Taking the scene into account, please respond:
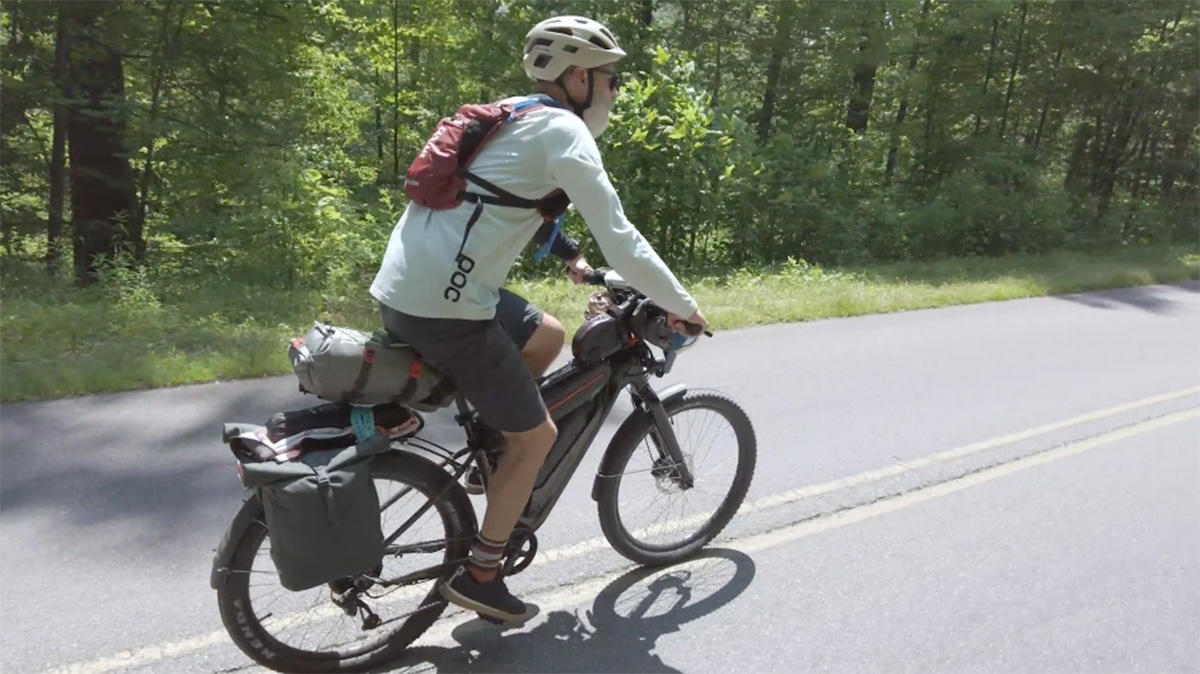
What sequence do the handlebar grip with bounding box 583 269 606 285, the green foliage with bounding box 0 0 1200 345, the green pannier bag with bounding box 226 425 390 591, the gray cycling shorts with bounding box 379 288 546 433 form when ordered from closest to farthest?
the green pannier bag with bounding box 226 425 390 591, the gray cycling shorts with bounding box 379 288 546 433, the handlebar grip with bounding box 583 269 606 285, the green foliage with bounding box 0 0 1200 345

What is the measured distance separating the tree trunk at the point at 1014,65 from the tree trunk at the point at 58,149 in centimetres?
1812

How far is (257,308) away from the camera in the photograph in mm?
8320

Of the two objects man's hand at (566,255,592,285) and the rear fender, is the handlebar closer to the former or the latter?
man's hand at (566,255,592,285)

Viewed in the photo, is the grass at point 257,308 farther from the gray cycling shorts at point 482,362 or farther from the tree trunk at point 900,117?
the tree trunk at point 900,117

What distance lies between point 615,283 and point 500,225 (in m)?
0.82

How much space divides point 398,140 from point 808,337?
11.9 m

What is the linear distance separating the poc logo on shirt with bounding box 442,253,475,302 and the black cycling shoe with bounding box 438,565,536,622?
41.4 inches

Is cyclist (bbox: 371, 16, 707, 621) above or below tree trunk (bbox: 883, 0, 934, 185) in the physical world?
below

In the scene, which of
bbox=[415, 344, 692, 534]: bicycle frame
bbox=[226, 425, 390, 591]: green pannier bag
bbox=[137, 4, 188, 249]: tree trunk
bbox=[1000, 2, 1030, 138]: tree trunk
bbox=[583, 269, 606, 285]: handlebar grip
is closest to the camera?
bbox=[226, 425, 390, 591]: green pannier bag

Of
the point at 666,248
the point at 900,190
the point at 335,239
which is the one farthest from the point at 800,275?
the point at 900,190

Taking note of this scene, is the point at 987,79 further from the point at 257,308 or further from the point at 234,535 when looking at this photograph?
the point at 234,535

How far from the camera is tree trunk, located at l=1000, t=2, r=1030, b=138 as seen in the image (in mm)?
19656

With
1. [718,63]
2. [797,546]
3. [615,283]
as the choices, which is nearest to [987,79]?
[718,63]

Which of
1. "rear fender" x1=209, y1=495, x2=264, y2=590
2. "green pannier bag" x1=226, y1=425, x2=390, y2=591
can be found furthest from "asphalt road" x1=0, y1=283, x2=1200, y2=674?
"green pannier bag" x1=226, y1=425, x2=390, y2=591
